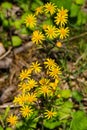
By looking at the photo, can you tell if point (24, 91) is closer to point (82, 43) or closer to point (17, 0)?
point (82, 43)

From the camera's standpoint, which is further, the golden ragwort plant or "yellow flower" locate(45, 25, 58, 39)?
"yellow flower" locate(45, 25, 58, 39)

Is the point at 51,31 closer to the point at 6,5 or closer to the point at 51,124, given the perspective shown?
the point at 51,124

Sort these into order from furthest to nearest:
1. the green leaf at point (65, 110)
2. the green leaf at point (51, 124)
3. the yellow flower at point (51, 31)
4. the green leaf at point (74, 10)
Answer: the green leaf at point (74, 10) → the green leaf at point (65, 110) → the green leaf at point (51, 124) → the yellow flower at point (51, 31)

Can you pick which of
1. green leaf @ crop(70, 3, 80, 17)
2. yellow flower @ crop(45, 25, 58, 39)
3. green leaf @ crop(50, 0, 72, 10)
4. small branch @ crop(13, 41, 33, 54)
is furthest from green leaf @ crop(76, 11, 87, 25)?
yellow flower @ crop(45, 25, 58, 39)

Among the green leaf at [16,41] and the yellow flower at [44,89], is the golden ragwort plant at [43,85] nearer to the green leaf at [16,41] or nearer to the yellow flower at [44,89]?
the yellow flower at [44,89]

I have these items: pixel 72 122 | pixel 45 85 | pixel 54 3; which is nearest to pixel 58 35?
pixel 54 3

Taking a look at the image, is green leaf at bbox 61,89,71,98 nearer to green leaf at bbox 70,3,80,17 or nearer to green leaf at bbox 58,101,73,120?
green leaf at bbox 58,101,73,120

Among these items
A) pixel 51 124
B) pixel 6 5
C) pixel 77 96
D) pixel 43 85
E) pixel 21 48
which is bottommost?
pixel 51 124

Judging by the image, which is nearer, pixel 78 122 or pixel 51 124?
pixel 78 122

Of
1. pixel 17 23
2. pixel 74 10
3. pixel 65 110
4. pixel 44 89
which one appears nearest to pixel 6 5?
pixel 17 23

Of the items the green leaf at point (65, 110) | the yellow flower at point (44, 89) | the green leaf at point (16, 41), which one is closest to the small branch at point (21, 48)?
the green leaf at point (16, 41)

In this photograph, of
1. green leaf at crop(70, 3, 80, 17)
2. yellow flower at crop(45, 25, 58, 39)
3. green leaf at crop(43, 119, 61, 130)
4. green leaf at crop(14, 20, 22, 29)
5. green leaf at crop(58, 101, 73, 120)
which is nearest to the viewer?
yellow flower at crop(45, 25, 58, 39)

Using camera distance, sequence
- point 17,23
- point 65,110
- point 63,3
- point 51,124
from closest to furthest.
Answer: point 51,124, point 65,110, point 63,3, point 17,23
